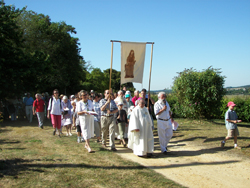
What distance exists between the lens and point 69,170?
584cm

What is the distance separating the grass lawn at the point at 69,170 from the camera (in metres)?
5.09

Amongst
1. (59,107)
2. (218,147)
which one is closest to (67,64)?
(59,107)

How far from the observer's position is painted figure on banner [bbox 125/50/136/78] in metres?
9.29

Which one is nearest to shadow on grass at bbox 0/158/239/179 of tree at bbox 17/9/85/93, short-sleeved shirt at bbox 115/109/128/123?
short-sleeved shirt at bbox 115/109/128/123

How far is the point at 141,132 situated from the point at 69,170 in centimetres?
261

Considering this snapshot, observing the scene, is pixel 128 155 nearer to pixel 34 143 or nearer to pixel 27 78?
pixel 34 143

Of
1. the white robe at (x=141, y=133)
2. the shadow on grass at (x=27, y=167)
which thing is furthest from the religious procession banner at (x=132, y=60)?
the shadow on grass at (x=27, y=167)

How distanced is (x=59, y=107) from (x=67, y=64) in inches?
869

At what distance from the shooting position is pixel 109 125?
855 centimetres

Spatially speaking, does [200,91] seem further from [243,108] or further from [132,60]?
[132,60]

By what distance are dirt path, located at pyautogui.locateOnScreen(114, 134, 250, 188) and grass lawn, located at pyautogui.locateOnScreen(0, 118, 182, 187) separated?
1.70 feet

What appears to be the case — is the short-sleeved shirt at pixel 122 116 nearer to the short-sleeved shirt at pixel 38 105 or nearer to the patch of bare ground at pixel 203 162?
the patch of bare ground at pixel 203 162

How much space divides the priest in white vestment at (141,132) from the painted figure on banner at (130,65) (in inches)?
84.7

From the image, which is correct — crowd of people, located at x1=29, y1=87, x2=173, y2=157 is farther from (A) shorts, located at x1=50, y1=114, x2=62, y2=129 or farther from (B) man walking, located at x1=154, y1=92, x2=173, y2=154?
(A) shorts, located at x1=50, y1=114, x2=62, y2=129
